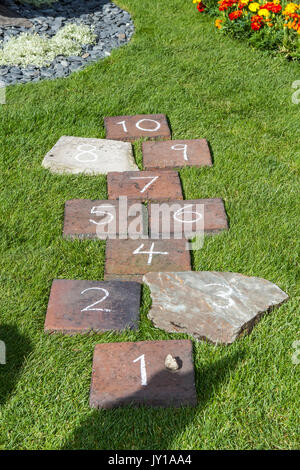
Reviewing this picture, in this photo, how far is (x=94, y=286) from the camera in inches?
138

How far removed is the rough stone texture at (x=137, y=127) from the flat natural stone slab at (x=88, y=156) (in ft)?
0.51

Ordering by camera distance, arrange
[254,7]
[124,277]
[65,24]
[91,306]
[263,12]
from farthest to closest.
Answer: [65,24] → [254,7] → [263,12] → [124,277] → [91,306]

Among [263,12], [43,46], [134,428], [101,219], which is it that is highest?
[263,12]

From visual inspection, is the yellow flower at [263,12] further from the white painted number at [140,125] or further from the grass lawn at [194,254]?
the white painted number at [140,125]

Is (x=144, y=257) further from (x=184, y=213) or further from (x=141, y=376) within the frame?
(x=141, y=376)

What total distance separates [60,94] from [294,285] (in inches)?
132

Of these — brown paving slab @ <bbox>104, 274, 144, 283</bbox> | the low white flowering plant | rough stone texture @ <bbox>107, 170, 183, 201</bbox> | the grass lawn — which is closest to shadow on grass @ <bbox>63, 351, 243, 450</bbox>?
the grass lawn

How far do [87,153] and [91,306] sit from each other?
1885mm

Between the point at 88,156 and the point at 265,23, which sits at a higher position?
the point at 265,23

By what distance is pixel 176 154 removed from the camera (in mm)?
4844

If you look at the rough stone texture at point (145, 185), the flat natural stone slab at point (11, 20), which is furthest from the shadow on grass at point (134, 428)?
the flat natural stone slab at point (11, 20)

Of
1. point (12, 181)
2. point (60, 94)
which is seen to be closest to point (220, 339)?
point (12, 181)

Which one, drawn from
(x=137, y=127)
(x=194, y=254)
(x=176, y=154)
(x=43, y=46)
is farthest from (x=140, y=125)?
(x=43, y=46)
